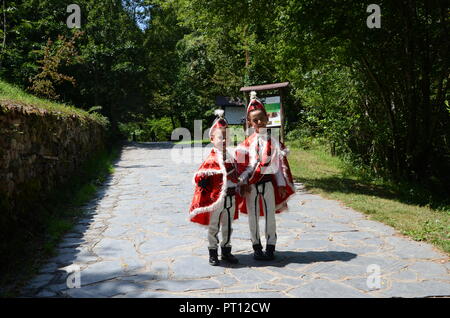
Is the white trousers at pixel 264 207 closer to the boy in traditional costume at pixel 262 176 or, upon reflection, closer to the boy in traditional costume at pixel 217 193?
the boy in traditional costume at pixel 262 176

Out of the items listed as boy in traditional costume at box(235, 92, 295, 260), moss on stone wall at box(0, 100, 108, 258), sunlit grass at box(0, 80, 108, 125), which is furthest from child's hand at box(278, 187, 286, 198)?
sunlit grass at box(0, 80, 108, 125)

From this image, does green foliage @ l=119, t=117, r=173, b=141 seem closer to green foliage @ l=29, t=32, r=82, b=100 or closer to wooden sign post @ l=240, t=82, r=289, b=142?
green foliage @ l=29, t=32, r=82, b=100

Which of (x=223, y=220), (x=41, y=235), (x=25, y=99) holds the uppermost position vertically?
(x=25, y=99)

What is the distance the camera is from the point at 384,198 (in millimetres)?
9320

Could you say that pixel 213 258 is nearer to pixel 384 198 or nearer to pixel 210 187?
pixel 210 187

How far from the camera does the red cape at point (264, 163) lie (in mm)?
4996

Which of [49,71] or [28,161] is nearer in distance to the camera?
[28,161]

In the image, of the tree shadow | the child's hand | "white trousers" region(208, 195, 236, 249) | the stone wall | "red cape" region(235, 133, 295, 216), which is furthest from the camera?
the tree shadow

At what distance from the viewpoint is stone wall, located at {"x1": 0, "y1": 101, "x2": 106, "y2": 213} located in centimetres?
588

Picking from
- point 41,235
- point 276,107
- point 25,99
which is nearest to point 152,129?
point 276,107

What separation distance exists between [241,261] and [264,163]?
1188 millimetres

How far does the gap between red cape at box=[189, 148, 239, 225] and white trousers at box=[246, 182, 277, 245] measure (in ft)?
1.47

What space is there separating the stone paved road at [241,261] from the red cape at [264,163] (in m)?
0.80
